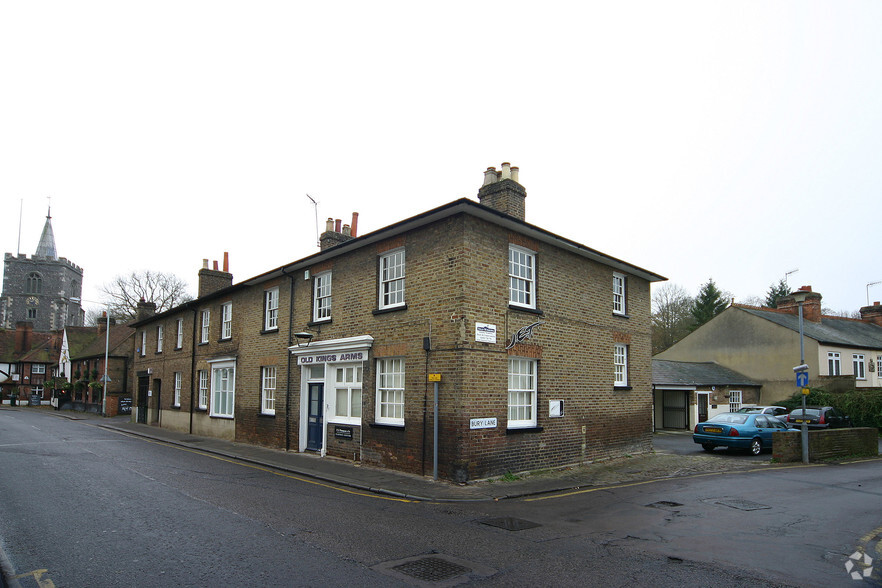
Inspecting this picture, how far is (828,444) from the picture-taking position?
1844 cm

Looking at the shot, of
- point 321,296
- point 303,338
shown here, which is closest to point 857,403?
point 321,296

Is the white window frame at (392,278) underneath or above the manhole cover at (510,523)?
above

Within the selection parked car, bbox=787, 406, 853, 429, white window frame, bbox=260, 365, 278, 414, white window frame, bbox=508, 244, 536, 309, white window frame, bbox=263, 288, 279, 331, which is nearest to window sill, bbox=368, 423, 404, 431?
white window frame, bbox=508, 244, 536, 309

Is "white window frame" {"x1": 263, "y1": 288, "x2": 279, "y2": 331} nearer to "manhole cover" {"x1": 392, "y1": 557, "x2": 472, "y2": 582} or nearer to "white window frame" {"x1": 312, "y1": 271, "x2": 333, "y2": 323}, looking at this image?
"white window frame" {"x1": 312, "y1": 271, "x2": 333, "y2": 323}

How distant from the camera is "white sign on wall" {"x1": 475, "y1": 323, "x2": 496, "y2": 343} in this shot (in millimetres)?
12773

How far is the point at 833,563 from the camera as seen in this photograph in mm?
6996

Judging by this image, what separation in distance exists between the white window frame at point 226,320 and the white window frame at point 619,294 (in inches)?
580

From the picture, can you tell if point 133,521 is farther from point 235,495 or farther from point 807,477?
point 807,477

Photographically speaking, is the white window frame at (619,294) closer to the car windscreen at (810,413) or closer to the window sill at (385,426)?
the window sill at (385,426)

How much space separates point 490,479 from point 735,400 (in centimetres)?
2556

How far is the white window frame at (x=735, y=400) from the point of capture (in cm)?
3219

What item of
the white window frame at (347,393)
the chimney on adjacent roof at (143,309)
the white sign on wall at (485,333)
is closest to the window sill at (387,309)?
the white window frame at (347,393)

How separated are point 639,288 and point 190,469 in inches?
586

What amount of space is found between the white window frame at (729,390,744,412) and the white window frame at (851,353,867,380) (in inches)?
345
